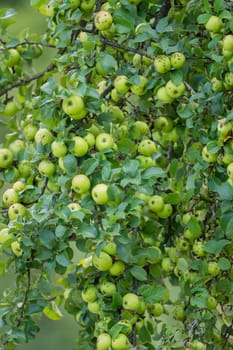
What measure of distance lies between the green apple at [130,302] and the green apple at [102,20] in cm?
43

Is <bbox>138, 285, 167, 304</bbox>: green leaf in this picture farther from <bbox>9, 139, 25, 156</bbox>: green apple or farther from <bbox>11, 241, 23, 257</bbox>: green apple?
<bbox>9, 139, 25, 156</bbox>: green apple

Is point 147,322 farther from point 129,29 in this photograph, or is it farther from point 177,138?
point 129,29

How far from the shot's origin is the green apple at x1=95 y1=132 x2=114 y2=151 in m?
1.46

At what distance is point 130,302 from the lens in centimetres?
152

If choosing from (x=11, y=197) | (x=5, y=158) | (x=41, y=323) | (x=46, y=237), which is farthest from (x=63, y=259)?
(x=41, y=323)

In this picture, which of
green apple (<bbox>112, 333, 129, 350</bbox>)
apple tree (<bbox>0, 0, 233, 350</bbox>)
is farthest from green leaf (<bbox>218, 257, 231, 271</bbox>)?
green apple (<bbox>112, 333, 129, 350</bbox>)

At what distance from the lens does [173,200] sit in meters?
1.61

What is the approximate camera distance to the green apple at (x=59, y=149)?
1.45 m

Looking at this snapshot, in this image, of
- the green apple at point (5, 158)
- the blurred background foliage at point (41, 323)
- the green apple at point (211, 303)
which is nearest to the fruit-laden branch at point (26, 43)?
the green apple at point (5, 158)

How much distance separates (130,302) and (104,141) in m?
0.26

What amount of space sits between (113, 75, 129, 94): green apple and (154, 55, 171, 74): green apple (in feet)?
0.21

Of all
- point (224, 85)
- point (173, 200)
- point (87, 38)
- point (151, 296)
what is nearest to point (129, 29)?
point (87, 38)

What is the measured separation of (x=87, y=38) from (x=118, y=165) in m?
0.23

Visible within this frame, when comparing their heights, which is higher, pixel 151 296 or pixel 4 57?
pixel 4 57
